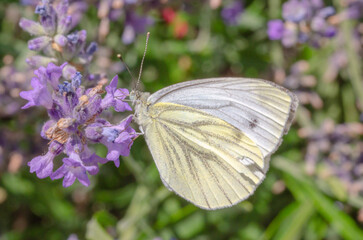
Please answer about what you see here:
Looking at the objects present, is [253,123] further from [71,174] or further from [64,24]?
[64,24]

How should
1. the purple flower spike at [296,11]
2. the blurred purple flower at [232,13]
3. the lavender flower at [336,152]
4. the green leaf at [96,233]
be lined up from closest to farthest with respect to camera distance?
1. the green leaf at [96,233]
2. the purple flower spike at [296,11]
3. the lavender flower at [336,152]
4. the blurred purple flower at [232,13]

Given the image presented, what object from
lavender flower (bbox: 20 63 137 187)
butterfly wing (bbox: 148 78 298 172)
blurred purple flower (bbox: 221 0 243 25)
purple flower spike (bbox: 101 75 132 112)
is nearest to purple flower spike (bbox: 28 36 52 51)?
lavender flower (bbox: 20 63 137 187)

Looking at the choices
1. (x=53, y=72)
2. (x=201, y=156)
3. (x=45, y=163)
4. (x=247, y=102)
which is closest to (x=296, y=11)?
(x=247, y=102)

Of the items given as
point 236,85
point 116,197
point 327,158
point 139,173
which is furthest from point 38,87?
point 327,158

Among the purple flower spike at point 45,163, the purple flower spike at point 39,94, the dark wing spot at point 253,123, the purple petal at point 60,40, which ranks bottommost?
the dark wing spot at point 253,123

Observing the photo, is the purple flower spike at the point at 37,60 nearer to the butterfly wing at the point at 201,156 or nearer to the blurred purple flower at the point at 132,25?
the butterfly wing at the point at 201,156

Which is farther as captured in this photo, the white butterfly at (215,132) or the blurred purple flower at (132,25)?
the blurred purple flower at (132,25)

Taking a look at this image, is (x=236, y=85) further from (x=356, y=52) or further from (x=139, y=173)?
(x=356, y=52)

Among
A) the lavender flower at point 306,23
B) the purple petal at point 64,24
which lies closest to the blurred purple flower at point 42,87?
the purple petal at point 64,24
